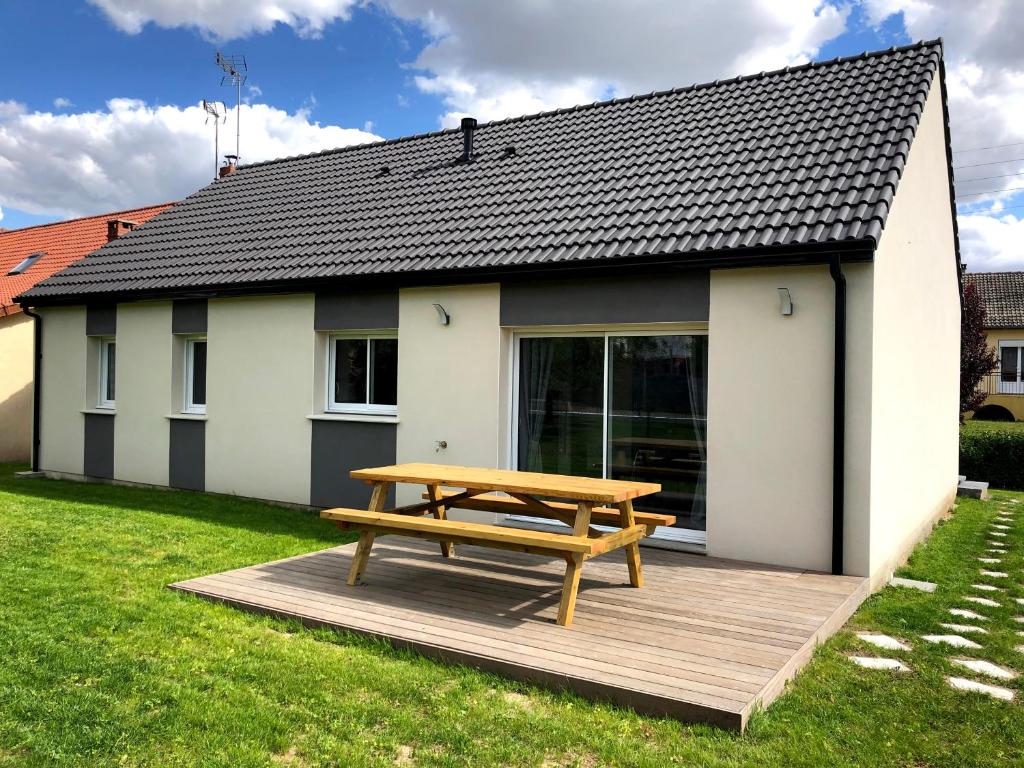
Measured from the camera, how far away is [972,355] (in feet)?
85.1

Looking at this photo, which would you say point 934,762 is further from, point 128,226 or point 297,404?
point 128,226

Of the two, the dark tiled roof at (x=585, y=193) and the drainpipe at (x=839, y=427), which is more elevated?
the dark tiled roof at (x=585, y=193)

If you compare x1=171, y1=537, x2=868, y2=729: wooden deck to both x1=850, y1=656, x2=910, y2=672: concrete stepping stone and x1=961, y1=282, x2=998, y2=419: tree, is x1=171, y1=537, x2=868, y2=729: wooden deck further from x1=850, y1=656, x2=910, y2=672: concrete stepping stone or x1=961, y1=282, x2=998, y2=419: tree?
x1=961, y1=282, x2=998, y2=419: tree

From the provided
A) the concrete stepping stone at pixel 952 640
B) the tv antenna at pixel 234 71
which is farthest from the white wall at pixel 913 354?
the tv antenna at pixel 234 71

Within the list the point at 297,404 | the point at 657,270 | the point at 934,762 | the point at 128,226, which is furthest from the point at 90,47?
the point at 934,762

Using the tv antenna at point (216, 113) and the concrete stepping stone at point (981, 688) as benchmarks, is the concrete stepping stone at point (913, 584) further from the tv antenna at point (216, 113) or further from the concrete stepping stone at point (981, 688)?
the tv antenna at point (216, 113)

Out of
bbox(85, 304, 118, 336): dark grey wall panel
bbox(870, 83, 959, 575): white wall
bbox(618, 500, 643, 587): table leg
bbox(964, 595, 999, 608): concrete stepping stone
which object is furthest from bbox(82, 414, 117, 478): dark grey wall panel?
bbox(964, 595, 999, 608): concrete stepping stone

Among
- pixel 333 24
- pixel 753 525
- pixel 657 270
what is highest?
pixel 333 24

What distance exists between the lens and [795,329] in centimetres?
682

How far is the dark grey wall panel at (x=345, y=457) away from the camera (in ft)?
30.6

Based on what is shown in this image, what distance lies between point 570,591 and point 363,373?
17.5ft

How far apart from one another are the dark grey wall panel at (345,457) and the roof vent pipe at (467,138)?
4468 millimetres

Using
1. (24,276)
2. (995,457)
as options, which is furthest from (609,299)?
(24,276)

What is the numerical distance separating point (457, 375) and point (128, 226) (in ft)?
35.2
